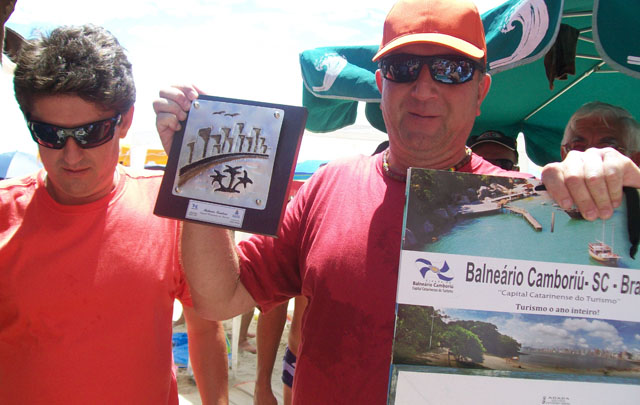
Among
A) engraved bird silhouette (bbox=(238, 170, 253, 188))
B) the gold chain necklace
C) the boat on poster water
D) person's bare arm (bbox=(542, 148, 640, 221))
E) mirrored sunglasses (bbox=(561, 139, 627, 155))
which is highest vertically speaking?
mirrored sunglasses (bbox=(561, 139, 627, 155))

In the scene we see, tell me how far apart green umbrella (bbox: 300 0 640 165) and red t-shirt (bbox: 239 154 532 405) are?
3.87ft

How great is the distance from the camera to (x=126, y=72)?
182 cm

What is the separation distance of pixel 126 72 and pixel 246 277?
3.18 feet

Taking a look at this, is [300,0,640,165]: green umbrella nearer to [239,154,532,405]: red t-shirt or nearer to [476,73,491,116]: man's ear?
[476,73,491,116]: man's ear

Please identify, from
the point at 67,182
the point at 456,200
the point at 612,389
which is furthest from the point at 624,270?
the point at 67,182

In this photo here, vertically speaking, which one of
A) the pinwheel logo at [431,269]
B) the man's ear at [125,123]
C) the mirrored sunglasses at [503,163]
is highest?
the mirrored sunglasses at [503,163]

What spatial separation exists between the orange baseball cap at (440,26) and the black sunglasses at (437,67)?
35 mm

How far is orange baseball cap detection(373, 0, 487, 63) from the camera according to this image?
1438mm

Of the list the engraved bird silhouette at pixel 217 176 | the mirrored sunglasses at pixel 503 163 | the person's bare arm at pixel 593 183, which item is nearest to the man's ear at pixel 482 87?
the person's bare arm at pixel 593 183

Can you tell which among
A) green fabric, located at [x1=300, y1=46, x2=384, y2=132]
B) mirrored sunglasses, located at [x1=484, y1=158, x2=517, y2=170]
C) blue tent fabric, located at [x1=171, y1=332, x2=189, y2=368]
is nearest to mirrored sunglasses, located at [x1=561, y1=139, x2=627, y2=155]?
green fabric, located at [x1=300, y1=46, x2=384, y2=132]

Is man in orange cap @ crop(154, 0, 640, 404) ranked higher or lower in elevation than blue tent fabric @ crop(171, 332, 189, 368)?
higher

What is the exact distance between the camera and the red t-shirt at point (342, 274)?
1.29m

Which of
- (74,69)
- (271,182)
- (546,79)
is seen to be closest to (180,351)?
(74,69)

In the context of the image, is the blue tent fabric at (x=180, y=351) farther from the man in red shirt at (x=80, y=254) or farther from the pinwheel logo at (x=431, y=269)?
the pinwheel logo at (x=431, y=269)
